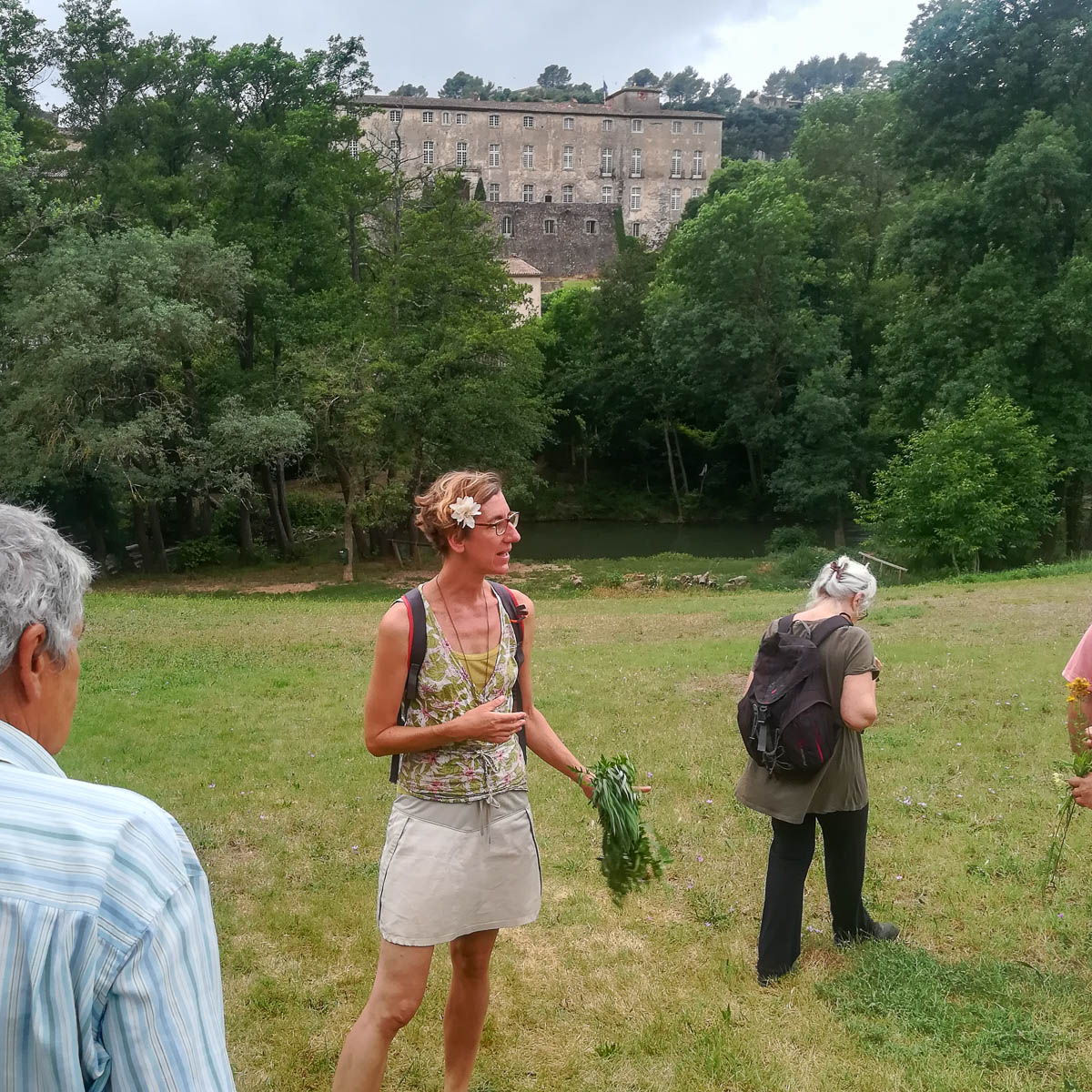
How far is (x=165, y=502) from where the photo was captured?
35844 millimetres

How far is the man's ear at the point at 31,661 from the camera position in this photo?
1464mm

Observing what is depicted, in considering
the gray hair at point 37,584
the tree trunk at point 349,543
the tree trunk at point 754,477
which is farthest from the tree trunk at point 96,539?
the gray hair at point 37,584

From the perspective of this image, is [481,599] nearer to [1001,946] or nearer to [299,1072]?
[299,1072]

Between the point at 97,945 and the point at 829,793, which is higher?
the point at 97,945

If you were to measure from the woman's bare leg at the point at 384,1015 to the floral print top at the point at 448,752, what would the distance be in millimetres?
518

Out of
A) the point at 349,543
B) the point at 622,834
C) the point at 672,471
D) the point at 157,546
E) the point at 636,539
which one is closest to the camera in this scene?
the point at 622,834

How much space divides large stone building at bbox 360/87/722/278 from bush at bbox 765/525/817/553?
190ft

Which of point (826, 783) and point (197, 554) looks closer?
point (826, 783)

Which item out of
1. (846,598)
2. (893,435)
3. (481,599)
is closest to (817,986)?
(846,598)

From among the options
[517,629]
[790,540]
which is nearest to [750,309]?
Result: [790,540]

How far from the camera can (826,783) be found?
15.1 feet

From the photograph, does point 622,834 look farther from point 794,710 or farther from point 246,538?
point 246,538

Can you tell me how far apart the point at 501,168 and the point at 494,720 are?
318 ft

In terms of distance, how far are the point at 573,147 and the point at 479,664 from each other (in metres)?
97.3
